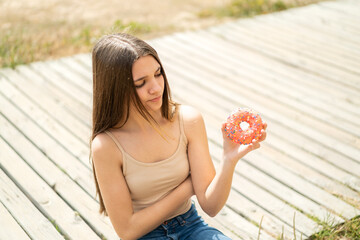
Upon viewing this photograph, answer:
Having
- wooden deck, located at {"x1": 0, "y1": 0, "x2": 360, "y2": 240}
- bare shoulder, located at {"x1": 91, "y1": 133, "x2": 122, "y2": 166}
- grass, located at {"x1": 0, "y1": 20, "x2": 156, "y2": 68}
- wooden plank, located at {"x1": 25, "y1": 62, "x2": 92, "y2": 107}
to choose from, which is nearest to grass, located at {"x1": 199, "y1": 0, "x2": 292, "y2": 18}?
wooden deck, located at {"x1": 0, "y1": 0, "x2": 360, "y2": 240}

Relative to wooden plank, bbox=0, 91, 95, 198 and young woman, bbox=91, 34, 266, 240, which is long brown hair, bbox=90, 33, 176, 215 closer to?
young woman, bbox=91, 34, 266, 240

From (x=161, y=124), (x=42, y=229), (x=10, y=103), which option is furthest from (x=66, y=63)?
(x=161, y=124)

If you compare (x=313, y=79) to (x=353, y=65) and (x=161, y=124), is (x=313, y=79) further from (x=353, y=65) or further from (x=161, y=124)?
(x=161, y=124)

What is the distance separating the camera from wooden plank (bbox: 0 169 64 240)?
2764 mm


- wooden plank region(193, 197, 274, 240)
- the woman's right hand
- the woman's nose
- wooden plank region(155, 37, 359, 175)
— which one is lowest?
wooden plank region(193, 197, 274, 240)

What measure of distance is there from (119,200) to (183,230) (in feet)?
1.36

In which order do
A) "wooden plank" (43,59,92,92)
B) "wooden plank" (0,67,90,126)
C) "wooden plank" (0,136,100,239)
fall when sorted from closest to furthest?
"wooden plank" (0,136,100,239), "wooden plank" (0,67,90,126), "wooden plank" (43,59,92,92)

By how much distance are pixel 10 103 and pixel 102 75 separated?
273 cm

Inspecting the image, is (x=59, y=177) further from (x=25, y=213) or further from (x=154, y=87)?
(x=154, y=87)

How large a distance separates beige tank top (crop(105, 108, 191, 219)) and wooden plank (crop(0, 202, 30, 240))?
3.13ft

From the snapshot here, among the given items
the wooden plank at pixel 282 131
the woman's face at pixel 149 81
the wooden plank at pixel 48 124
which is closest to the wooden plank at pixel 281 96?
the wooden plank at pixel 282 131

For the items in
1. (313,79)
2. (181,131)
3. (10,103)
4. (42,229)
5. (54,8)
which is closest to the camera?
(181,131)

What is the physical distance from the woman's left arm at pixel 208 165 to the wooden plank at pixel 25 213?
1.12 m

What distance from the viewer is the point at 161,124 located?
227cm
